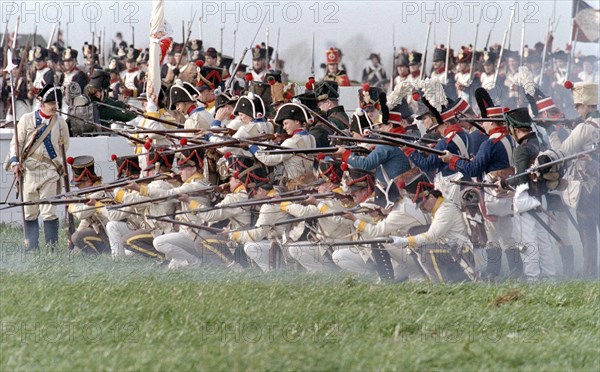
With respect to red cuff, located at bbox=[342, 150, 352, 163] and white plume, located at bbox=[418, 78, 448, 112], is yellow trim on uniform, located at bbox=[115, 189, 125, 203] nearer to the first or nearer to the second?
red cuff, located at bbox=[342, 150, 352, 163]

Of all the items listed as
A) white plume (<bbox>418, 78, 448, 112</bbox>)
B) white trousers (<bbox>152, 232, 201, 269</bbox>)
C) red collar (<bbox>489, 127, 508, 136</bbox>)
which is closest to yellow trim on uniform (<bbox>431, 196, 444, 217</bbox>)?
red collar (<bbox>489, 127, 508, 136</bbox>)

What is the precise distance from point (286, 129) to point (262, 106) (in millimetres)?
838

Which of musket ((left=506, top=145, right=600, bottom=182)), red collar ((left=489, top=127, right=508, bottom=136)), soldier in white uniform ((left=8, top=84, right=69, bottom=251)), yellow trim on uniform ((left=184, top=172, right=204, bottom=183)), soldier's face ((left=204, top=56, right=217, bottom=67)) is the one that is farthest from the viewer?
soldier's face ((left=204, top=56, right=217, bottom=67))

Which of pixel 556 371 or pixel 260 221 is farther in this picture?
pixel 260 221

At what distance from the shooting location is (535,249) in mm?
10891

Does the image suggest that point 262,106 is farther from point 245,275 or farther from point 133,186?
point 245,275

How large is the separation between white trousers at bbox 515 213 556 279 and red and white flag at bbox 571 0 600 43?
170 cm

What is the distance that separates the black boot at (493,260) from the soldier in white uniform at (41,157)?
4.39 metres

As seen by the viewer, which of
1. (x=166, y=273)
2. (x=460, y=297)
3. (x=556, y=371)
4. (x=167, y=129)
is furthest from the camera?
(x=167, y=129)

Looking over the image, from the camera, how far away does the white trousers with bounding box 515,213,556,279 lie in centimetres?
1090

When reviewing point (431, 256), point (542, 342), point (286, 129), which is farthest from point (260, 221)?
point (542, 342)

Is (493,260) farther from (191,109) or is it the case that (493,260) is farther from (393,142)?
(191,109)

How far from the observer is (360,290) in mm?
9656

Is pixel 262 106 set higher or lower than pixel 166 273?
higher
